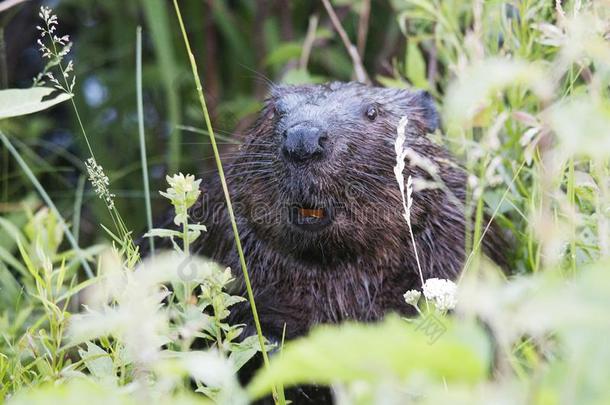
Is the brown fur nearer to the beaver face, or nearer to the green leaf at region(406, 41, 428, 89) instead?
the beaver face

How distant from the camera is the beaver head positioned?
272 centimetres

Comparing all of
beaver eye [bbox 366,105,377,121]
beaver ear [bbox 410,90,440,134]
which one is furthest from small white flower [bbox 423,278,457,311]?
beaver ear [bbox 410,90,440,134]

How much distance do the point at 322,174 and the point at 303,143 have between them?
0.37ft

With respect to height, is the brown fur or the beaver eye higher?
the beaver eye

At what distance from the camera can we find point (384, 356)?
113 cm

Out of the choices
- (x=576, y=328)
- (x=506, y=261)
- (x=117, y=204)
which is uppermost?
(x=576, y=328)

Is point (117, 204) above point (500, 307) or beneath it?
beneath

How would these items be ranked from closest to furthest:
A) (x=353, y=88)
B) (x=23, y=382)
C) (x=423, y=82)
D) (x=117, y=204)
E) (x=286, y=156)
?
(x=23, y=382), (x=286, y=156), (x=353, y=88), (x=423, y=82), (x=117, y=204)

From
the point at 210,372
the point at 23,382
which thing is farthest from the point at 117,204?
the point at 210,372

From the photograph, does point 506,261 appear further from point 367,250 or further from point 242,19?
point 242,19

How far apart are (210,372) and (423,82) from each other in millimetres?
2854

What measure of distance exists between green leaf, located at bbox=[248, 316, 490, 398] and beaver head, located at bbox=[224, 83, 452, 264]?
155 centimetres

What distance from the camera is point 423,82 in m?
3.91

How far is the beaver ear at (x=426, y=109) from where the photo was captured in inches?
137
